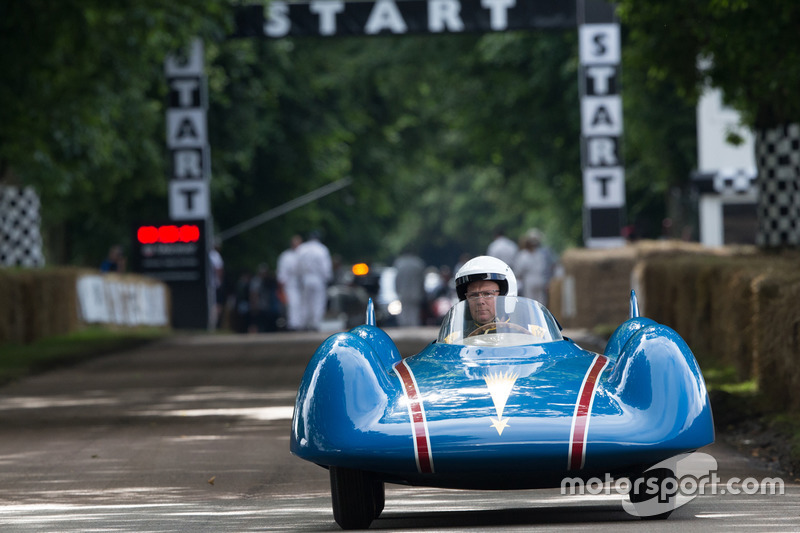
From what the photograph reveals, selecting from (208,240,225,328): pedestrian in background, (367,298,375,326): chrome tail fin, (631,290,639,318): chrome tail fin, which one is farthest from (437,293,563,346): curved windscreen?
(208,240,225,328): pedestrian in background

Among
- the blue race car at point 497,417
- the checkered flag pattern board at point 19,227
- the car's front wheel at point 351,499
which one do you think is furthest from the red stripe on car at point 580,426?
the checkered flag pattern board at point 19,227

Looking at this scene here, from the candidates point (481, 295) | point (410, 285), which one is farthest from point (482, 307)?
point (410, 285)

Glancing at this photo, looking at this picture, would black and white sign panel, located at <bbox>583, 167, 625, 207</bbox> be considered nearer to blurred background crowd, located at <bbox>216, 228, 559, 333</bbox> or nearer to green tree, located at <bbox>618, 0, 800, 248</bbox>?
blurred background crowd, located at <bbox>216, 228, 559, 333</bbox>

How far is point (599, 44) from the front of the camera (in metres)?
32.5

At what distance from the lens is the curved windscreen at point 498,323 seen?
916 cm

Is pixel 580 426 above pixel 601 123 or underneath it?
underneath

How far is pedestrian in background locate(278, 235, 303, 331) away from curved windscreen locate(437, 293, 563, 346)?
24.8 metres

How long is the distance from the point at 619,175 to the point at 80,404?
17.8 metres

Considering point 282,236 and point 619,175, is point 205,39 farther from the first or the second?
point 282,236

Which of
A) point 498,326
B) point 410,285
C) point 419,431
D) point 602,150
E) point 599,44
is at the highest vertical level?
point 599,44

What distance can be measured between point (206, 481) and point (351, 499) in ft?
8.09

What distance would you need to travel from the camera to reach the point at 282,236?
47906 mm

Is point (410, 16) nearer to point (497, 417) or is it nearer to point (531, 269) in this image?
point (531, 269)

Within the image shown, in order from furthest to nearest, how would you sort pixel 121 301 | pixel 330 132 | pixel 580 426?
pixel 330 132, pixel 121 301, pixel 580 426
